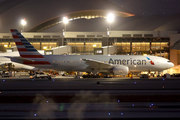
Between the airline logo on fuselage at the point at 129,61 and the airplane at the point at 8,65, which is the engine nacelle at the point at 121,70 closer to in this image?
the airline logo on fuselage at the point at 129,61

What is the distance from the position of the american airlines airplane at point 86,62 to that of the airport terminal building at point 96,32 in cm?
1072

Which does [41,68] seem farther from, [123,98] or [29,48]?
[123,98]

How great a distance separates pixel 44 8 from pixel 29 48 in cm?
4915

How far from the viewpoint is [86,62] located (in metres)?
39.9

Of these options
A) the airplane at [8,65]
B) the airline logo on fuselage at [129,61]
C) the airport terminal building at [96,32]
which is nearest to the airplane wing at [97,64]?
the airline logo on fuselage at [129,61]

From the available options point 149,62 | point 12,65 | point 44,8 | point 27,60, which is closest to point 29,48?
point 27,60

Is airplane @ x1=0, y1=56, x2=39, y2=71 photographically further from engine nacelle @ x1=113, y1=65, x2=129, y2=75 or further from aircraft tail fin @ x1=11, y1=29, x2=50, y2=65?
engine nacelle @ x1=113, y1=65, x2=129, y2=75

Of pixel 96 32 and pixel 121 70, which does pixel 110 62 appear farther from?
pixel 96 32

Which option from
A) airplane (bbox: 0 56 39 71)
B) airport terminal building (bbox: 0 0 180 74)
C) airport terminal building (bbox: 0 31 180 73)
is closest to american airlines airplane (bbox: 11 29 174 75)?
airplane (bbox: 0 56 39 71)

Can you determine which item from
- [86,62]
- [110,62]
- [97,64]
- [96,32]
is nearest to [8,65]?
[86,62]

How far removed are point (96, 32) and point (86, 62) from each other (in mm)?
31521

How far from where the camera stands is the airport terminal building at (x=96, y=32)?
60.4m

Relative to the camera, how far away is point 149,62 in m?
41.3

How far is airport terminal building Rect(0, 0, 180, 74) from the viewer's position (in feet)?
198
